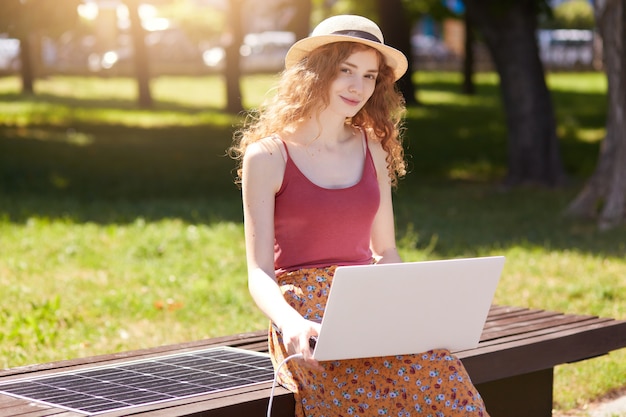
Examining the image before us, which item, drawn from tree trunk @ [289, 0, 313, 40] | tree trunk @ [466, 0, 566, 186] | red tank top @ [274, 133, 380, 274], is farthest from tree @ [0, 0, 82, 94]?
red tank top @ [274, 133, 380, 274]

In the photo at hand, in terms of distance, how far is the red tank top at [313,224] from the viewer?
148 inches

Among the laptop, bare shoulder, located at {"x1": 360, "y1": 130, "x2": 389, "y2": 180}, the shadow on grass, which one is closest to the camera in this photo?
the laptop

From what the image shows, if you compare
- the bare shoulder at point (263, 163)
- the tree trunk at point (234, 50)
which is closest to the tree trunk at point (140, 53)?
the tree trunk at point (234, 50)

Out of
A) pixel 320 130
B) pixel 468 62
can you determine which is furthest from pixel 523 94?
pixel 468 62

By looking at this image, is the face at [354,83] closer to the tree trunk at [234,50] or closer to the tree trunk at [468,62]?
the tree trunk at [234,50]

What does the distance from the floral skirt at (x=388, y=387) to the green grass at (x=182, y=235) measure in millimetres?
2176

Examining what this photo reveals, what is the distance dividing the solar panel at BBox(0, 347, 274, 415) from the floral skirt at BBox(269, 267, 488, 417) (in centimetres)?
25

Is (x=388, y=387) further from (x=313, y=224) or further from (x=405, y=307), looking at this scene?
(x=313, y=224)

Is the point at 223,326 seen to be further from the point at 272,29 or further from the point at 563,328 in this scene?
the point at 272,29

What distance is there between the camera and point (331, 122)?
398 centimetres

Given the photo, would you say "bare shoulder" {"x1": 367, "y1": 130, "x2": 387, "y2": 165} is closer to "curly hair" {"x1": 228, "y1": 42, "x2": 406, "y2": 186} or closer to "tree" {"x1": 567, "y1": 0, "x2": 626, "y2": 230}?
"curly hair" {"x1": 228, "y1": 42, "x2": 406, "y2": 186}

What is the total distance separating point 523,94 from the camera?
1313 centimetres

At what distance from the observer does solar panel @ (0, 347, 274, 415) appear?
341 centimetres

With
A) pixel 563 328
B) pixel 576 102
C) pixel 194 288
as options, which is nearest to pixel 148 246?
pixel 194 288
